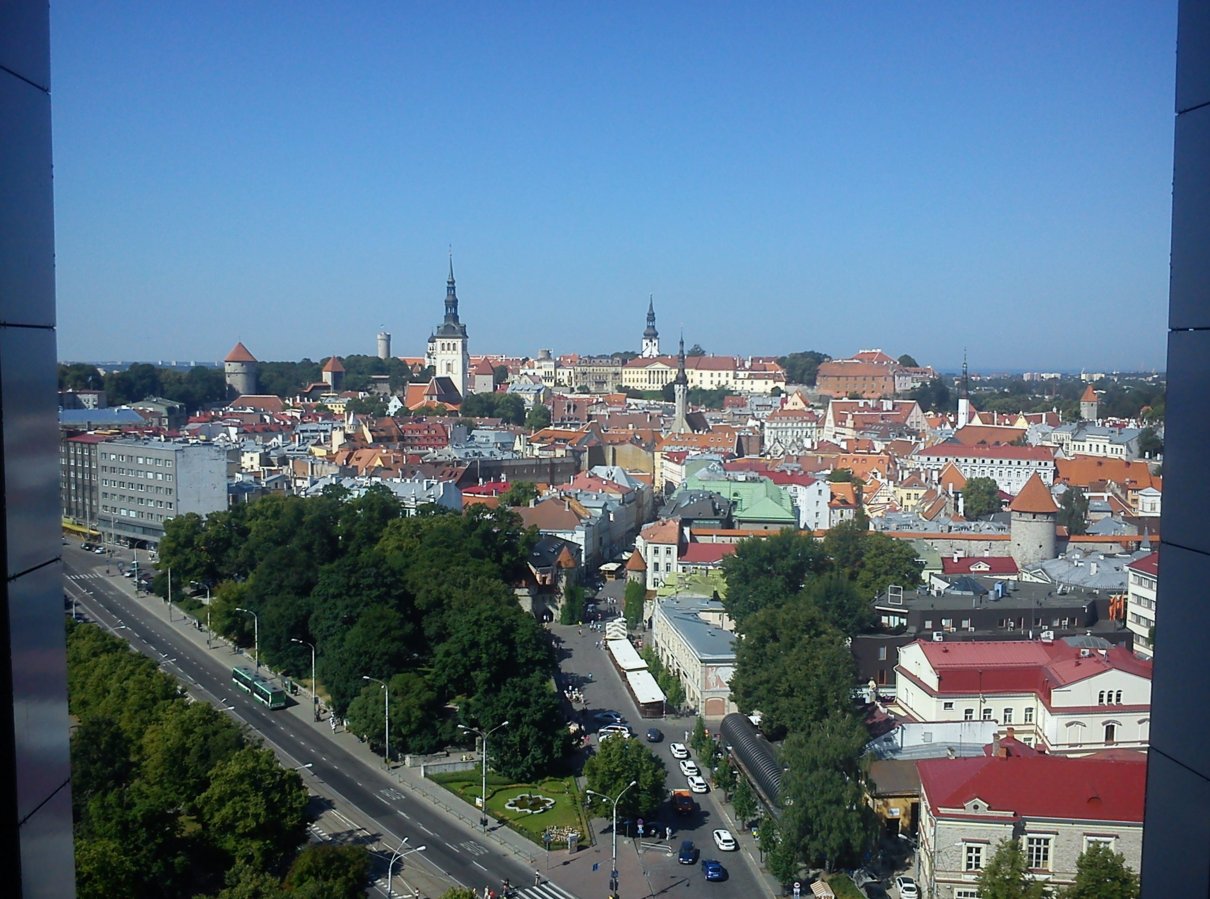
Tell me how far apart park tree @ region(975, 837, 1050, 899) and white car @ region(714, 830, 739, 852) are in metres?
3.52

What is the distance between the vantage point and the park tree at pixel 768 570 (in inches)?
798

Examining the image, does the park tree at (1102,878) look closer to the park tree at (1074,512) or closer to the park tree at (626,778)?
the park tree at (626,778)

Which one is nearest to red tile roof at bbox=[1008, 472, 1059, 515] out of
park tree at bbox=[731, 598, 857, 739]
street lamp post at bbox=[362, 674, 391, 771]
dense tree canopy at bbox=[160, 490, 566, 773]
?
park tree at bbox=[731, 598, 857, 739]

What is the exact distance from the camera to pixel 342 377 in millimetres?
72250

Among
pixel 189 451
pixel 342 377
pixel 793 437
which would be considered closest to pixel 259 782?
pixel 189 451

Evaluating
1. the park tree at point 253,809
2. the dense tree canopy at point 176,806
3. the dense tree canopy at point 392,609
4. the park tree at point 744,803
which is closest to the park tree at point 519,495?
the dense tree canopy at point 392,609

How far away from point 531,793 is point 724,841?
273 centimetres

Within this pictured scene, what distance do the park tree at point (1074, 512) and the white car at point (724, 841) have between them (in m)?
19.4

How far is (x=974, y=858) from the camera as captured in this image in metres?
10.8

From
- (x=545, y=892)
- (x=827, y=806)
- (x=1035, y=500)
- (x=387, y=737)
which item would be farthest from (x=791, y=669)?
(x=1035, y=500)

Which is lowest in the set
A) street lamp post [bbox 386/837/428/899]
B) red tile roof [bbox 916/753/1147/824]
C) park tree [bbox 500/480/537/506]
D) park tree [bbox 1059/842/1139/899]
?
street lamp post [bbox 386/837/428/899]

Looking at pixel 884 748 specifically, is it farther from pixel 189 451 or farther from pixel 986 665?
pixel 189 451

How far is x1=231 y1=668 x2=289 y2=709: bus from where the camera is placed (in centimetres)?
1805

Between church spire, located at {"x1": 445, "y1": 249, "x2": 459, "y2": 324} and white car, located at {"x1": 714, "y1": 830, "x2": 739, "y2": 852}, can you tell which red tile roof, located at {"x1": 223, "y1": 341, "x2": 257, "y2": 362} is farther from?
white car, located at {"x1": 714, "y1": 830, "x2": 739, "y2": 852}
